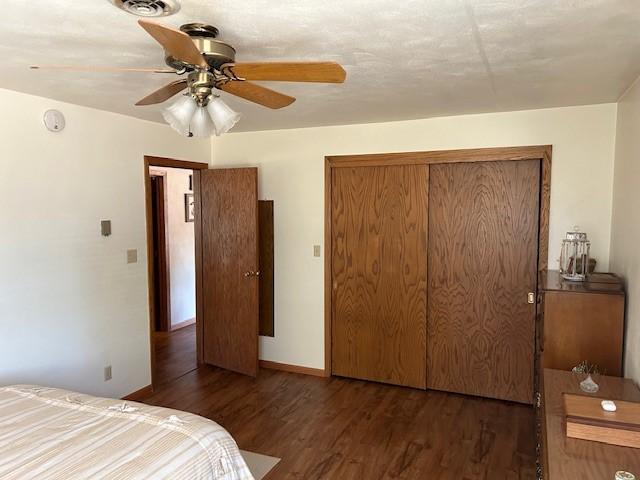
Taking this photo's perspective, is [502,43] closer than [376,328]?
Yes

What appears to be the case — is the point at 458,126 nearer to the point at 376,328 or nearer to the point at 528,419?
the point at 376,328

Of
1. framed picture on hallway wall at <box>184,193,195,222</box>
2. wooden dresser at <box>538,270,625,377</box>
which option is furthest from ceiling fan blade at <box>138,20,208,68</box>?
framed picture on hallway wall at <box>184,193,195,222</box>

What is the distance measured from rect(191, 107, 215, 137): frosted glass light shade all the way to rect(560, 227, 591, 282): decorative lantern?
7.62 ft

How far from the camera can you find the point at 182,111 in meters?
1.89

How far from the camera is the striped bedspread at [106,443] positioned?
167 centimetres

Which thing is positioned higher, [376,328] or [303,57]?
[303,57]

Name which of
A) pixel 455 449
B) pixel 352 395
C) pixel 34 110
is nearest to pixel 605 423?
pixel 455 449

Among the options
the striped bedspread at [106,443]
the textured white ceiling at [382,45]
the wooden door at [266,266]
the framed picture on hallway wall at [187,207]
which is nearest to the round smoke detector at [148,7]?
the textured white ceiling at [382,45]

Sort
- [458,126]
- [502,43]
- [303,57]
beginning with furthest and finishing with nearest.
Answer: [458,126] < [303,57] < [502,43]

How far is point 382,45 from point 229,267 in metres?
2.87

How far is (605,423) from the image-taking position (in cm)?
172

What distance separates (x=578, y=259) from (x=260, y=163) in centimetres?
282

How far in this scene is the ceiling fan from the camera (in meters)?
1.62

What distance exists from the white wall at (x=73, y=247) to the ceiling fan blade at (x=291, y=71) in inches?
75.8
